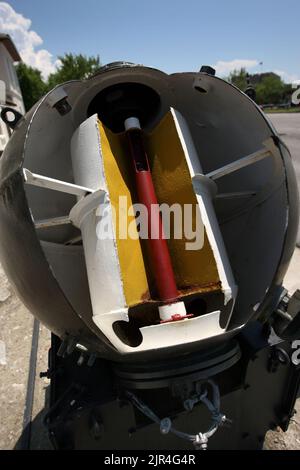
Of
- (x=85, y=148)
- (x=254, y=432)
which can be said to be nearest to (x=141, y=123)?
(x=85, y=148)

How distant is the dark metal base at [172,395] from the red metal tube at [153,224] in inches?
9.7

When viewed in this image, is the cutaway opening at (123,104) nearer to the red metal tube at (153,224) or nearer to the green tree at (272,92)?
the red metal tube at (153,224)

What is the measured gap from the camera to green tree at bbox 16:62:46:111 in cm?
3278

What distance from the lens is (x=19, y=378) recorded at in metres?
2.29

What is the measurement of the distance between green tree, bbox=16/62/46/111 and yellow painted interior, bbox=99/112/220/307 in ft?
114

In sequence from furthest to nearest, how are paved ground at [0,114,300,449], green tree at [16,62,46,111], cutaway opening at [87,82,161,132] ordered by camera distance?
green tree at [16,62,46,111], paved ground at [0,114,300,449], cutaway opening at [87,82,161,132]

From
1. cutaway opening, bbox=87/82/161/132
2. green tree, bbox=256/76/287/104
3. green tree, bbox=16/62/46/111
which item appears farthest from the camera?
green tree, bbox=256/76/287/104

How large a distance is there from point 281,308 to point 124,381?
0.64 meters

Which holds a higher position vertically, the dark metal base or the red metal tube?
the red metal tube

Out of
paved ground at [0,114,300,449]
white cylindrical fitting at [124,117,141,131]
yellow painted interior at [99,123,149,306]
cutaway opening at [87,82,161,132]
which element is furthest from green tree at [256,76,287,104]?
yellow painted interior at [99,123,149,306]

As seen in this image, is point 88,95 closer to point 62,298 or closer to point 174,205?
point 174,205

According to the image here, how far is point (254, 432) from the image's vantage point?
5.05 ft

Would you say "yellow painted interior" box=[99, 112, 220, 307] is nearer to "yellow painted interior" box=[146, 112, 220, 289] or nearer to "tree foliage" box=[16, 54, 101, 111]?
"yellow painted interior" box=[146, 112, 220, 289]

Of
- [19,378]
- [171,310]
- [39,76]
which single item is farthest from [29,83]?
[171,310]
